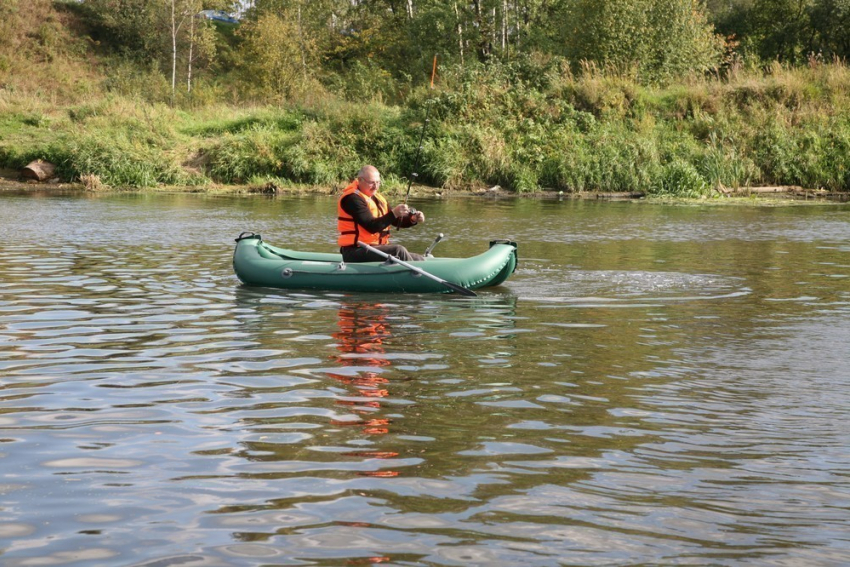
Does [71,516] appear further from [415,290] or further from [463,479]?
[415,290]

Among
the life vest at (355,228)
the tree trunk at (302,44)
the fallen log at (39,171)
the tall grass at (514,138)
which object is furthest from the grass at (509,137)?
the life vest at (355,228)

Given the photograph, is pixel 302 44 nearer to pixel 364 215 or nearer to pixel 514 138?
pixel 514 138

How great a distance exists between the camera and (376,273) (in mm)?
10062

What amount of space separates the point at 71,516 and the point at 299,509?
2.63 ft

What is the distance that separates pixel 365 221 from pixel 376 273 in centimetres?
61

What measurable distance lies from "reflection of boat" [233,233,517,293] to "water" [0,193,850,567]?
0.18 metres

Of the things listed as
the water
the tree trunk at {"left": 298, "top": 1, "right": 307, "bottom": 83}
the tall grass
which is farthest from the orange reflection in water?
the tree trunk at {"left": 298, "top": 1, "right": 307, "bottom": 83}

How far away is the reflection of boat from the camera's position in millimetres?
10055

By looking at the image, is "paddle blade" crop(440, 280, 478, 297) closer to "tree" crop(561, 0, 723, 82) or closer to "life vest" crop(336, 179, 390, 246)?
"life vest" crop(336, 179, 390, 246)

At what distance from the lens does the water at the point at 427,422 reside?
363 centimetres

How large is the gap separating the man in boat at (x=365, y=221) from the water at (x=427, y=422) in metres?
0.71

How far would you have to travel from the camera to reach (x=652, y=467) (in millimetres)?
4422

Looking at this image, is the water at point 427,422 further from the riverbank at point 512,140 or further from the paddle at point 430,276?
the riverbank at point 512,140

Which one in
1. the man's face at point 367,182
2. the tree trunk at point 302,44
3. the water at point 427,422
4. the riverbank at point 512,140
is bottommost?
the water at point 427,422
